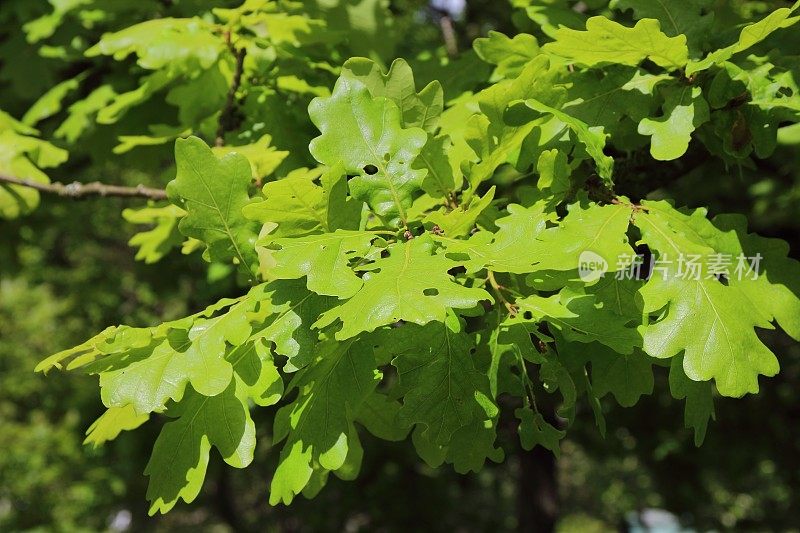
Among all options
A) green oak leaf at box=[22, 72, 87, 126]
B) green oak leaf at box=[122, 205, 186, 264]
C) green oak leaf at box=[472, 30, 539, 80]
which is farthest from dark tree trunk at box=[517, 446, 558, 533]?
green oak leaf at box=[472, 30, 539, 80]

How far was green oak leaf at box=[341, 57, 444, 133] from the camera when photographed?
167cm

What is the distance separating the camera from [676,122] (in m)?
1.70

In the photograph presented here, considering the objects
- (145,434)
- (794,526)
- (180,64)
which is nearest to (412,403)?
(180,64)

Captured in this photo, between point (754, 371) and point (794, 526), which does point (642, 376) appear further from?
point (794, 526)

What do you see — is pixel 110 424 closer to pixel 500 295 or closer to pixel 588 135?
pixel 500 295

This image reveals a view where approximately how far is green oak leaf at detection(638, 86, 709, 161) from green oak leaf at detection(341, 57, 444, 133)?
1.51ft

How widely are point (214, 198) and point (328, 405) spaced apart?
51cm

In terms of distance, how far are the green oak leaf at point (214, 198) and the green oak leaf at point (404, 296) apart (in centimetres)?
41

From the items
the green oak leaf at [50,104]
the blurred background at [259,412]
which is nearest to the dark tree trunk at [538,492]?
the blurred background at [259,412]

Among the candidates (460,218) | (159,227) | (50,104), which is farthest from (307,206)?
(50,104)

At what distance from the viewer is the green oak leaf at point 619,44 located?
1610mm

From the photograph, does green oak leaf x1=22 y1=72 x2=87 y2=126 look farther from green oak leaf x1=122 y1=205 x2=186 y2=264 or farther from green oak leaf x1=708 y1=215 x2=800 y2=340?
green oak leaf x1=708 y1=215 x2=800 y2=340

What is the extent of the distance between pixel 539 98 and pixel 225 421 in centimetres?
93

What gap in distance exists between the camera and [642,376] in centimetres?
178
